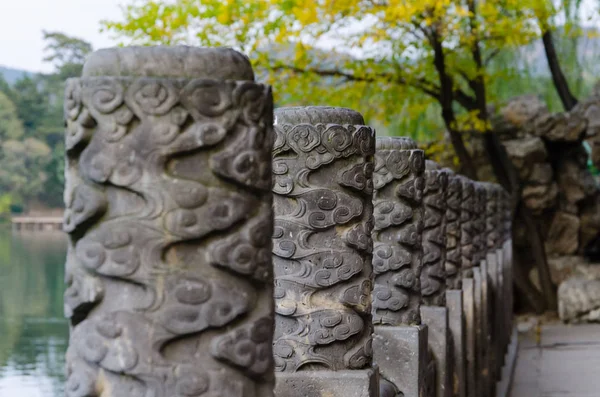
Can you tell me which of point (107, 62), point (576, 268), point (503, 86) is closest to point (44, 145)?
point (503, 86)

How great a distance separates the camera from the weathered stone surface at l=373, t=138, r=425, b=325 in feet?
15.9

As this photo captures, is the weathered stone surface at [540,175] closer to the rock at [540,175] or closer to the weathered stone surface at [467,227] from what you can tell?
the rock at [540,175]

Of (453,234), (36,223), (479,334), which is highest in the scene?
(453,234)

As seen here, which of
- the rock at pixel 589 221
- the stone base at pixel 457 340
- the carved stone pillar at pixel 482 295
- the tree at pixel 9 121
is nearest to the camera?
the stone base at pixel 457 340

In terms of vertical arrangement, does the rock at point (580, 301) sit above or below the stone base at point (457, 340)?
below

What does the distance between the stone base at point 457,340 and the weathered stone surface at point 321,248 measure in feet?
7.87

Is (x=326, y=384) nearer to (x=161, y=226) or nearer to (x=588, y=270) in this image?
(x=161, y=226)

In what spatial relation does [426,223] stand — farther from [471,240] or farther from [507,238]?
[507,238]

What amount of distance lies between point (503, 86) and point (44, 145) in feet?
47.1

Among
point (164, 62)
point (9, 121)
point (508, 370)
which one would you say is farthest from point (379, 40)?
point (9, 121)

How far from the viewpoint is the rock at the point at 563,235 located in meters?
18.4

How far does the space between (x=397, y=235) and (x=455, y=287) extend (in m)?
2.44

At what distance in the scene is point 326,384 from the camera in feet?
11.8

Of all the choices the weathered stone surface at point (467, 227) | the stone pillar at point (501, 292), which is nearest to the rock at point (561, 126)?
the stone pillar at point (501, 292)
